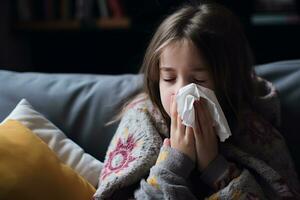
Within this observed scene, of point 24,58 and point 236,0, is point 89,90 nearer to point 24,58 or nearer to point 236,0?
point 236,0

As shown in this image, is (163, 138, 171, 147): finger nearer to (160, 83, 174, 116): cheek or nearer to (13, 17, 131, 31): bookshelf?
(160, 83, 174, 116): cheek

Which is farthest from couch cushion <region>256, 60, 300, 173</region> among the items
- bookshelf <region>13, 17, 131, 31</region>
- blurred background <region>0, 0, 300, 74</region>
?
bookshelf <region>13, 17, 131, 31</region>

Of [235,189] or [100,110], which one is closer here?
[235,189]

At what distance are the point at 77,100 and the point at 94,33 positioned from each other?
3.48 ft

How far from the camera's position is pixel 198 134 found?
118cm

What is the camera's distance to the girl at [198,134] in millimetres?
1172

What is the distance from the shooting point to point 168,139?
1226mm

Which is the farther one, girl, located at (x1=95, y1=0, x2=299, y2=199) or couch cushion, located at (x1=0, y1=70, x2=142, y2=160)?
couch cushion, located at (x1=0, y1=70, x2=142, y2=160)

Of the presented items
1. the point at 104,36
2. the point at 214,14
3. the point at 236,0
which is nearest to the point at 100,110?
the point at 214,14

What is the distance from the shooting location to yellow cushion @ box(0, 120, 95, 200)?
42.4 inches

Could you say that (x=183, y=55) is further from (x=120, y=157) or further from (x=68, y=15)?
(x=68, y=15)

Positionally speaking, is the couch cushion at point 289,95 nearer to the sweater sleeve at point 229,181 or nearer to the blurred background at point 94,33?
the sweater sleeve at point 229,181

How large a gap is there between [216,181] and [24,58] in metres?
1.61

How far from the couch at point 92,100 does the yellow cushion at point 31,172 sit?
180 millimetres
